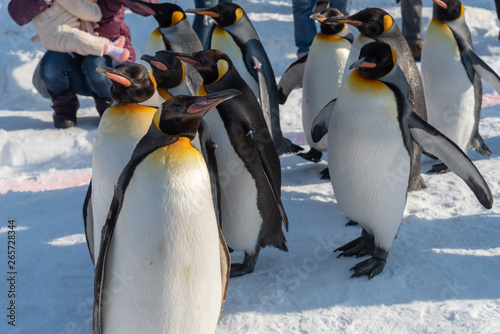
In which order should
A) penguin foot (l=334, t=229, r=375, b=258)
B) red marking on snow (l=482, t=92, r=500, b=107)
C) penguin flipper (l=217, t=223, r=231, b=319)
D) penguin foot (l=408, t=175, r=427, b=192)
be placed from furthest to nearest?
red marking on snow (l=482, t=92, r=500, b=107) < penguin foot (l=408, t=175, r=427, b=192) < penguin foot (l=334, t=229, r=375, b=258) < penguin flipper (l=217, t=223, r=231, b=319)

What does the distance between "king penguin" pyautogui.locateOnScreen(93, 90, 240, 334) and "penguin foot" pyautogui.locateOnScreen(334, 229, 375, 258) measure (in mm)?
916

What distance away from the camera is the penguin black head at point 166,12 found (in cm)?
300

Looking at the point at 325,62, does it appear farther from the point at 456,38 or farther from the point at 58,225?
the point at 58,225

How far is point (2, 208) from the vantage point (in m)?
2.87

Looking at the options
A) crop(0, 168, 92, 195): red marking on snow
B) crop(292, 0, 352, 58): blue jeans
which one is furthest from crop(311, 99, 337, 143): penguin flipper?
crop(292, 0, 352, 58): blue jeans

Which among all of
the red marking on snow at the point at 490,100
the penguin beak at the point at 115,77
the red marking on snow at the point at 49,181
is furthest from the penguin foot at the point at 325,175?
the red marking on snow at the point at 490,100

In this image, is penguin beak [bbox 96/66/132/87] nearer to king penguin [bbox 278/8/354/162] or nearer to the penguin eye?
the penguin eye

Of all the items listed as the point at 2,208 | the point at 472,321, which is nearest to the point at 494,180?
the point at 472,321

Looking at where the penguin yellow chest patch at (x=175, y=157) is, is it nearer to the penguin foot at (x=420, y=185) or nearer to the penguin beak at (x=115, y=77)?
the penguin beak at (x=115, y=77)

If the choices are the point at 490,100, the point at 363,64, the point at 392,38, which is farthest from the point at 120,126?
the point at 490,100

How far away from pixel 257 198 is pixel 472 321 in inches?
33.4

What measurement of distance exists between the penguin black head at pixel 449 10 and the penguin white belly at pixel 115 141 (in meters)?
1.88

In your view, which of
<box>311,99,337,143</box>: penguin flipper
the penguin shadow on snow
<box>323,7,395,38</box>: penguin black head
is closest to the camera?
the penguin shadow on snow

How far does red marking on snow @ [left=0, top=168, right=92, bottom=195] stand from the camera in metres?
3.26
